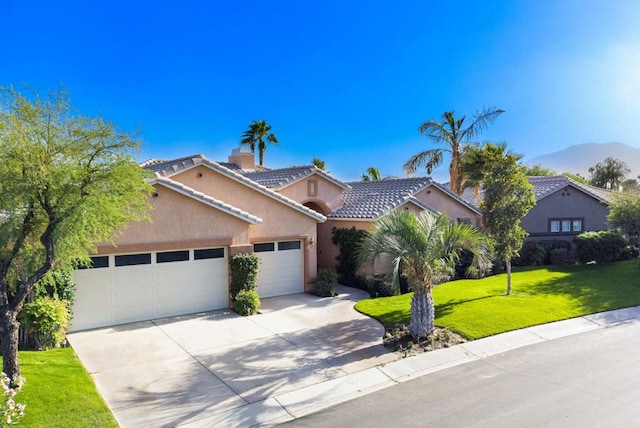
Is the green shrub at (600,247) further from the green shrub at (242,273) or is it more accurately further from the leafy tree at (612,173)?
the leafy tree at (612,173)

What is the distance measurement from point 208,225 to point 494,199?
36.8 feet

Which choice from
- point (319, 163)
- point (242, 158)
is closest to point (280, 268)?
point (242, 158)

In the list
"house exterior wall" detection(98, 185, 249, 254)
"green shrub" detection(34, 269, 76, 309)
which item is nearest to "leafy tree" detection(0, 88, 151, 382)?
"green shrub" detection(34, 269, 76, 309)

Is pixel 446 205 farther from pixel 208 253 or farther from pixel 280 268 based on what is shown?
pixel 208 253

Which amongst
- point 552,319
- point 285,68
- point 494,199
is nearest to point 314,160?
point 285,68

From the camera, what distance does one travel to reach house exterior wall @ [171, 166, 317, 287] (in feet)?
62.1

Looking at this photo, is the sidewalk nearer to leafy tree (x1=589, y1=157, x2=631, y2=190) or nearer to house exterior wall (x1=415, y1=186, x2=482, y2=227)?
house exterior wall (x1=415, y1=186, x2=482, y2=227)

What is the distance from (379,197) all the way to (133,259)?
41.6 feet

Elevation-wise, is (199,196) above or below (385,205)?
above

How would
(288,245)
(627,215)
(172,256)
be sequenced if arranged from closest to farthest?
1. (172,256)
2. (288,245)
3. (627,215)

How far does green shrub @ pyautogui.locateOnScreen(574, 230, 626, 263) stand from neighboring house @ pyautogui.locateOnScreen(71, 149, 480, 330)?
32.5ft

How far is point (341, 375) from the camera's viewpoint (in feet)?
35.3

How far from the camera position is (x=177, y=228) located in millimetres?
15570

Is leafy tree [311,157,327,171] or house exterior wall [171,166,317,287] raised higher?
leafy tree [311,157,327,171]
